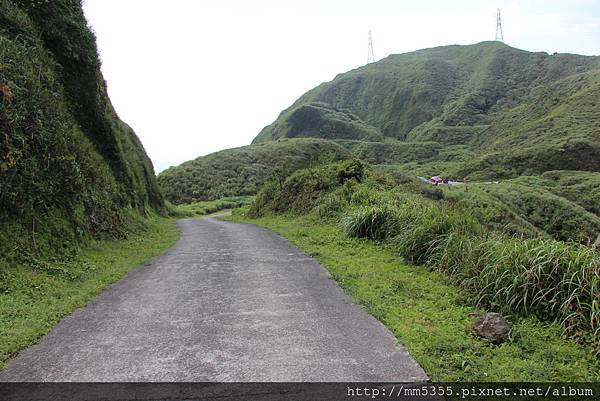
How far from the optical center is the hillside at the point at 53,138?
9.46 metres

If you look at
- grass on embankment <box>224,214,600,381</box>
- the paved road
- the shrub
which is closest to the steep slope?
the shrub

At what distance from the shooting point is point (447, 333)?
5738mm

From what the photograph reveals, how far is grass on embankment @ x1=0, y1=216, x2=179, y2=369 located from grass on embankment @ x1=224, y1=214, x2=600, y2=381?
4728 millimetres

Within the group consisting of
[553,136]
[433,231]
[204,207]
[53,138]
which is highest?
[53,138]

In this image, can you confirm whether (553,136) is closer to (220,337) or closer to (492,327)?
(492,327)

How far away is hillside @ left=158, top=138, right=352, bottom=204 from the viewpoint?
6906cm

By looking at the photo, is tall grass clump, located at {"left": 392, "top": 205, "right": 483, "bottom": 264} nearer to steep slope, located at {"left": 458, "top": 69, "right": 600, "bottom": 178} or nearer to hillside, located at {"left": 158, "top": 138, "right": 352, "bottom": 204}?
hillside, located at {"left": 158, "top": 138, "right": 352, "bottom": 204}

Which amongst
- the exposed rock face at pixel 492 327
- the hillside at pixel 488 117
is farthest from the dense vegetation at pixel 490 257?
the hillside at pixel 488 117

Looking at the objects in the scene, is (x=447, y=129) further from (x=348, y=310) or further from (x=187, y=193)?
(x=348, y=310)

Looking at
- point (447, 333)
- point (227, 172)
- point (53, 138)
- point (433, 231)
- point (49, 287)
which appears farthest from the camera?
point (227, 172)

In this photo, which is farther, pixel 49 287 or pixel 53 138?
pixel 53 138

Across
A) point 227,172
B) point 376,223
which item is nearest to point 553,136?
point 227,172

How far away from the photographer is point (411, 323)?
613 cm

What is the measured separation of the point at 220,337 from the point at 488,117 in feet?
523
